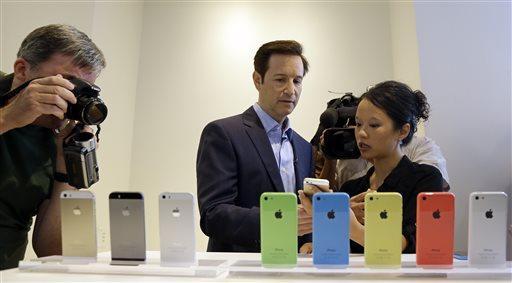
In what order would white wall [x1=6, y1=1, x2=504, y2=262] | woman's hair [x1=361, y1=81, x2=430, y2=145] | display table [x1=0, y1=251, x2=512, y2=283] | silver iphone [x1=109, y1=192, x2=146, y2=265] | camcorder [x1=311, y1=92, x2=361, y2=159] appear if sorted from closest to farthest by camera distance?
display table [x1=0, y1=251, x2=512, y2=283] < silver iphone [x1=109, y1=192, x2=146, y2=265] < woman's hair [x1=361, y1=81, x2=430, y2=145] < camcorder [x1=311, y1=92, x2=361, y2=159] < white wall [x1=6, y1=1, x2=504, y2=262]

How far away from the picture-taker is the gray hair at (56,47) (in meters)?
1.27

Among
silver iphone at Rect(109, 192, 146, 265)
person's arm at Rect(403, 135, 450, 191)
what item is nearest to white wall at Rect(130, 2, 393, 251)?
person's arm at Rect(403, 135, 450, 191)

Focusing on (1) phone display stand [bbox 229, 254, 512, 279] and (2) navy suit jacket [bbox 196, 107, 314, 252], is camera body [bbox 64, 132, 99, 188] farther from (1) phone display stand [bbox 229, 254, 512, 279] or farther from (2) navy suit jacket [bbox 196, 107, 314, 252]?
(1) phone display stand [bbox 229, 254, 512, 279]

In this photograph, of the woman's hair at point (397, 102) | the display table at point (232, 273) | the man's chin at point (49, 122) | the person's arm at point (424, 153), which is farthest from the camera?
the person's arm at point (424, 153)

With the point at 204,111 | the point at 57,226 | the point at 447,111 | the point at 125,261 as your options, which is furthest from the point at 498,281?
the point at 204,111

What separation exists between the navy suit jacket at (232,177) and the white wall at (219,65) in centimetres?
175

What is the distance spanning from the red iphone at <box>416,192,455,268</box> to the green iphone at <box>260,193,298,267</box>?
0.21 meters

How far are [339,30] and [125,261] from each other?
2.82 metres

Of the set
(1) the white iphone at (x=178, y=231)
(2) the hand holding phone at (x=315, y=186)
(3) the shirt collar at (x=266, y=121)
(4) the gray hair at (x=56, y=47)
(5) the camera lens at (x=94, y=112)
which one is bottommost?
(1) the white iphone at (x=178, y=231)

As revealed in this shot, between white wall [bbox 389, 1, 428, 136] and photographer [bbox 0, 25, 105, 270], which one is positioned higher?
white wall [bbox 389, 1, 428, 136]

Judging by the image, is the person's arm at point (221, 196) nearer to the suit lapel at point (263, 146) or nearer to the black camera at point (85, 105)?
the suit lapel at point (263, 146)

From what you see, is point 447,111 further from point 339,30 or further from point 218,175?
point 218,175

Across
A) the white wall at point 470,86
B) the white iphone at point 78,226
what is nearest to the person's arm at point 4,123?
the white iphone at point 78,226

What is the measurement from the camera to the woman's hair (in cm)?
145
